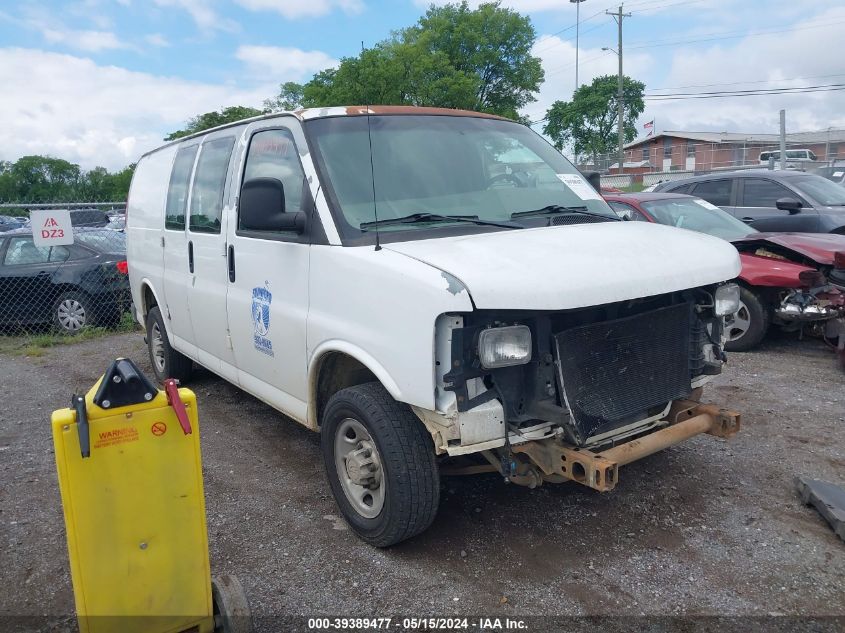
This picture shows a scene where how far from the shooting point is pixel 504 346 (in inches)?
116

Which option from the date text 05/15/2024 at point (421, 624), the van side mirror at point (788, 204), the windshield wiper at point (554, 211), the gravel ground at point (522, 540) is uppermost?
the windshield wiper at point (554, 211)

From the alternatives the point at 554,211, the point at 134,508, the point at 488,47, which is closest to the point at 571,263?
the point at 554,211

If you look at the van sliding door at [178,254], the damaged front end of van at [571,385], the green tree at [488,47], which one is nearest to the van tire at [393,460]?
the damaged front end of van at [571,385]

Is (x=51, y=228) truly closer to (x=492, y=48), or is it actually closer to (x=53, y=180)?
(x=492, y=48)

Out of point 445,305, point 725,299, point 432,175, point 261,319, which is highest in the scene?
point 432,175

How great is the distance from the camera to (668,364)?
3453mm

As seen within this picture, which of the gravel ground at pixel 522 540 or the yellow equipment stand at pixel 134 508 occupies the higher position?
the yellow equipment stand at pixel 134 508

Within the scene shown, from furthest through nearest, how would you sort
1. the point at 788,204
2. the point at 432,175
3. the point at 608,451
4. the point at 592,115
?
the point at 592,115, the point at 788,204, the point at 432,175, the point at 608,451

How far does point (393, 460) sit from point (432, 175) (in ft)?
5.30

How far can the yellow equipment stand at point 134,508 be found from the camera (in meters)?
2.38

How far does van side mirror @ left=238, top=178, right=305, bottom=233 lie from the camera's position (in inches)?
141

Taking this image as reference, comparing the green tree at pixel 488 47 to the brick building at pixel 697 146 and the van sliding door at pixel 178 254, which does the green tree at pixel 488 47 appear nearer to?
the brick building at pixel 697 146

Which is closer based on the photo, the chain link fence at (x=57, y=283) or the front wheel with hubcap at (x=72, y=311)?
the chain link fence at (x=57, y=283)

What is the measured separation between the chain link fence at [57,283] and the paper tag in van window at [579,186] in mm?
6935
